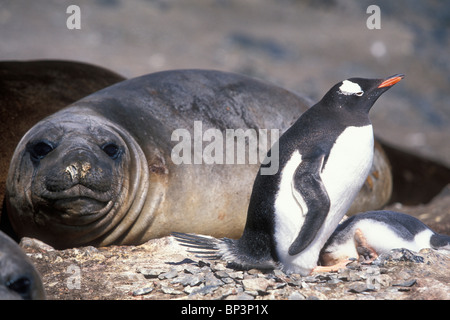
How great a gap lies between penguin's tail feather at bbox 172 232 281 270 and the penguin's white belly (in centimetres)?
9

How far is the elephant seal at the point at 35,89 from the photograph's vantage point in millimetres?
3916

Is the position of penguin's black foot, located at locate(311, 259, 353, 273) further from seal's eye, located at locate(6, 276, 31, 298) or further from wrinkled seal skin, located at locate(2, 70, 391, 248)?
seal's eye, located at locate(6, 276, 31, 298)

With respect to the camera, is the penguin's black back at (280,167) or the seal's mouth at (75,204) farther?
the seal's mouth at (75,204)

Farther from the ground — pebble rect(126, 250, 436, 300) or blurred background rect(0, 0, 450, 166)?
blurred background rect(0, 0, 450, 166)

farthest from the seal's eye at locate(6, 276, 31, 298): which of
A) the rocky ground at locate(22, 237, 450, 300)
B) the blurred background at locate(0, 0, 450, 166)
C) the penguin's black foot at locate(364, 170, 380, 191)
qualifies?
the blurred background at locate(0, 0, 450, 166)

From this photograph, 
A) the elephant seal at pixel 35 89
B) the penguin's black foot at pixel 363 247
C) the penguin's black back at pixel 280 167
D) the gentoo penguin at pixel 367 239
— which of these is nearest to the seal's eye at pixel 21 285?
the penguin's black back at pixel 280 167

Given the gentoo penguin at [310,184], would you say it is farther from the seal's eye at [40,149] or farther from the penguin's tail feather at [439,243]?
the seal's eye at [40,149]

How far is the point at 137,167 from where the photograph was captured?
3254mm

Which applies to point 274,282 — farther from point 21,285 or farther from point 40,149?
point 40,149

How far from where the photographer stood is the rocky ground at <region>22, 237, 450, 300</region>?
2287 mm

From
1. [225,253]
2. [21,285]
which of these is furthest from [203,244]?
[21,285]

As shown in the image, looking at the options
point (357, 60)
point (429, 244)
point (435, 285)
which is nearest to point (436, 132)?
point (357, 60)

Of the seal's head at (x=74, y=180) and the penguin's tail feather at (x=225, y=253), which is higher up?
the seal's head at (x=74, y=180)

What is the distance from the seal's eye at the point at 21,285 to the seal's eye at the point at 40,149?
3.71 feet
